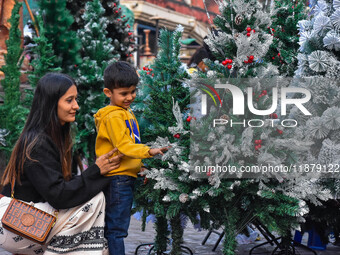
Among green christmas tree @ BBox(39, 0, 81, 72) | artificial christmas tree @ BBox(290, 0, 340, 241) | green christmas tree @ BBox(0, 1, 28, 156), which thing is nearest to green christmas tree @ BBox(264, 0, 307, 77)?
artificial christmas tree @ BBox(290, 0, 340, 241)

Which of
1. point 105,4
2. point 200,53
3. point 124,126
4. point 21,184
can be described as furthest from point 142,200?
point 105,4

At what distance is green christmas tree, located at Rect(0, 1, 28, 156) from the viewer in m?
6.63

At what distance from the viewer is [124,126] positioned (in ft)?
12.2

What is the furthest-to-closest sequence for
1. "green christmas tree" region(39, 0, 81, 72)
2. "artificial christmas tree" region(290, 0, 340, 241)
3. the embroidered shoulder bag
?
1. "green christmas tree" region(39, 0, 81, 72)
2. "artificial christmas tree" region(290, 0, 340, 241)
3. the embroidered shoulder bag

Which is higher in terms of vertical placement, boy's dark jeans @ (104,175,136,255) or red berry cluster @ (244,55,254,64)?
red berry cluster @ (244,55,254,64)

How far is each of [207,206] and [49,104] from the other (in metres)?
1.19

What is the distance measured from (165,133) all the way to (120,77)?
1.80 feet

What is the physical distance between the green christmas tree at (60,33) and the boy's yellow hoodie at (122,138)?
127 inches

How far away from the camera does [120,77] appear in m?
3.80

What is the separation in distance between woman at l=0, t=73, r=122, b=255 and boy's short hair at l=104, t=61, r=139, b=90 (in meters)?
0.30

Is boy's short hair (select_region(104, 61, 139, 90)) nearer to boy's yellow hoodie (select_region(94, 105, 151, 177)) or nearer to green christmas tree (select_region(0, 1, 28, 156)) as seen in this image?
boy's yellow hoodie (select_region(94, 105, 151, 177))

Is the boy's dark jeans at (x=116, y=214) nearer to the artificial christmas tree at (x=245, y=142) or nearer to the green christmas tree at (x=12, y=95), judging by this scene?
the artificial christmas tree at (x=245, y=142)

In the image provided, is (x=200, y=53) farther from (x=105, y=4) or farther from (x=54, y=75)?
(x=54, y=75)

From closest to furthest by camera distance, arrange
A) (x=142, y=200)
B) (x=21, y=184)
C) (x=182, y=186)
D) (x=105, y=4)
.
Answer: (x=21, y=184), (x=182, y=186), (x=142, y=200), (x=105, y=4)
